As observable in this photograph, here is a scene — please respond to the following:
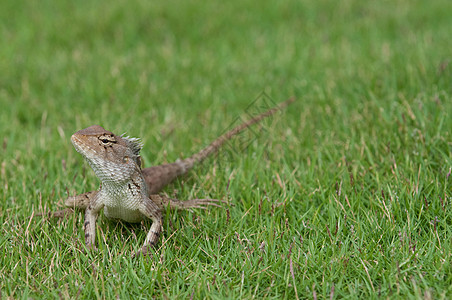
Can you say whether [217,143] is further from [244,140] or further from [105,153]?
[105,153]

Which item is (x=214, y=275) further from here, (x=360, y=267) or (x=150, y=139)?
(x=150, y=139)

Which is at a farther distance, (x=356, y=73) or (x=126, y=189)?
(x=356, y=73)

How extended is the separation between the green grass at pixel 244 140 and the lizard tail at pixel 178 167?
10 cm

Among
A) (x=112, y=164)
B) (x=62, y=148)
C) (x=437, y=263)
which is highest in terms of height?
(x=112, y=164)

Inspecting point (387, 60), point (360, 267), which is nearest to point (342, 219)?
point (360, 267)

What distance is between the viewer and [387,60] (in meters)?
6.65

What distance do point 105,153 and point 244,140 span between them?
204 cm

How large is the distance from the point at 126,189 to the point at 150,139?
1.78 m

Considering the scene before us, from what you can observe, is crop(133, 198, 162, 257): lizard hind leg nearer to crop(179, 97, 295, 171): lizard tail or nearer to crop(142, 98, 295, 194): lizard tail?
crop(142, 98, 295, 194): lizard tail

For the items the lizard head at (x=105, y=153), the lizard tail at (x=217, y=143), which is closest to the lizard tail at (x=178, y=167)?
the lizard tail at (x=217, y=143)

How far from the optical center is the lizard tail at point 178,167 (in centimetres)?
422

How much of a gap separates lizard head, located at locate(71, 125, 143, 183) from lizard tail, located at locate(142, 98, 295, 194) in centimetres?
A: 53

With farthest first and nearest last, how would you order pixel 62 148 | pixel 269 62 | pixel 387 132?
pixel 269 62 < pixel 62 148 < pixel 387 132

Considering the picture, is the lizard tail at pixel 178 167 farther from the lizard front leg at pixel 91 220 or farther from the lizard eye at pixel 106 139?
the lizard eye at pixel 106 139
